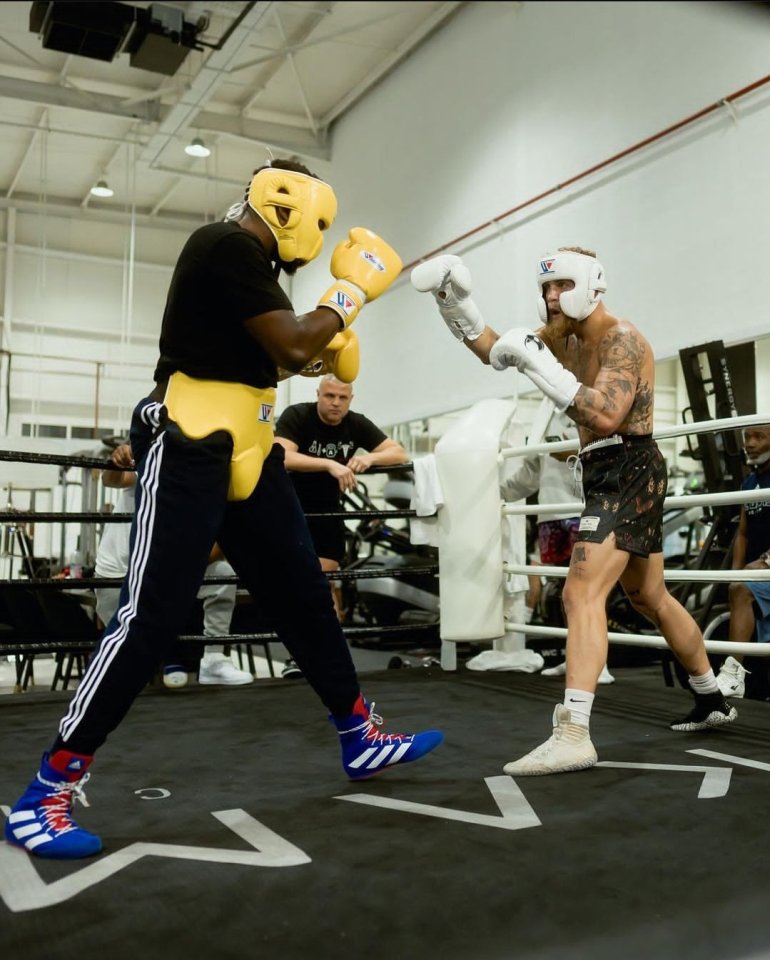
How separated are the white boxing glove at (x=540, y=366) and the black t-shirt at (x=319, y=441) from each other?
174 centimetres

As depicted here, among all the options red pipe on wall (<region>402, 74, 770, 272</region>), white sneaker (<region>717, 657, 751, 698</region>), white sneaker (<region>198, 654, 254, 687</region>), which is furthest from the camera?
red pipe on wall (<region>402, 74, 770, 272</region>)

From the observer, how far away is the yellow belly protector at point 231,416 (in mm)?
1661

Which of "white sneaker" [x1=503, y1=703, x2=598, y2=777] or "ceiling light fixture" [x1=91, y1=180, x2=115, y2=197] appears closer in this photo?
"white sneaker" [x1=503, y1=703, x2=598, y2=777]

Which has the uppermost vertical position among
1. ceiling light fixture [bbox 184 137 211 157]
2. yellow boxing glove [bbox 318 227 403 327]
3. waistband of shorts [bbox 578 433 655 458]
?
ceiling light fixture [bbox 184 137 211 157]

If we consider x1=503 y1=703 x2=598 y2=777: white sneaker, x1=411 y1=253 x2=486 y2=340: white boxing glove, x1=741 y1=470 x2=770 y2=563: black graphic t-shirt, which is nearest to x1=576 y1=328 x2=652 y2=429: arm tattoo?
x1=411 y1=253 x2=486 y2=340: white boxing glove

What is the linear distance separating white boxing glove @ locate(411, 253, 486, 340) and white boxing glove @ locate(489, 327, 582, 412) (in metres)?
0.23

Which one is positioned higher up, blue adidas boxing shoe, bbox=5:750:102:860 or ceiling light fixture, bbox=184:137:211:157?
ceiling light fixture, bbox=184:137:211:157

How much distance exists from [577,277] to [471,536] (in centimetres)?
149

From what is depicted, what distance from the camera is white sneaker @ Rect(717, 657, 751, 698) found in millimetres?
3119

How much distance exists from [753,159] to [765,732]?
4.39m

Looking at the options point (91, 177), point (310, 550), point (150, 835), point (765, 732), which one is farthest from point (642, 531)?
point (91, 177)

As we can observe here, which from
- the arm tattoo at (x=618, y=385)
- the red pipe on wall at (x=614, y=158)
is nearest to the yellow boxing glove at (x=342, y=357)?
the arm tattoo at (x=618, y=385)

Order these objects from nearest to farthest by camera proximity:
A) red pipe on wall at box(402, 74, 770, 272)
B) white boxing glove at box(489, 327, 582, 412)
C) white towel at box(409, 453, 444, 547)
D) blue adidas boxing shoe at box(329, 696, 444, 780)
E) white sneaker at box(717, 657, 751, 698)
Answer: blue adidas boxing shoe at box(329, 696, 444, 780)
white boxing glove at box(489, 327, 582, 412)
white sneaker at box(717, 657, 751, 698)
white towel at box(409, 453, 444, 547)
red pipe on wall at box(402, 74, 770, 272)

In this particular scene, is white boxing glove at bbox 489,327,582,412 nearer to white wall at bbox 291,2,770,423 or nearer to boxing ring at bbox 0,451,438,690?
boxing ring at bbox 0,451,438,690
